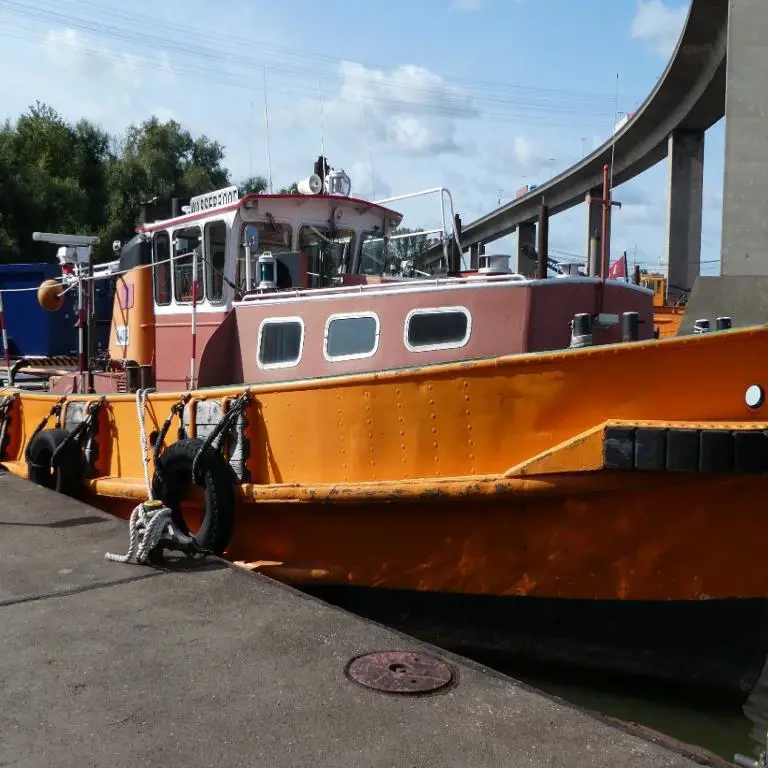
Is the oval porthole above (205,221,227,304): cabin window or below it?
below

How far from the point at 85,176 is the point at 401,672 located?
38.9 meters

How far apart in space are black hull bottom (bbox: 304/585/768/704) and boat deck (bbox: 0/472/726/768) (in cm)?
100

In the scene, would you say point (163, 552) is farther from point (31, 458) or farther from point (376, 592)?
point (31, 458)

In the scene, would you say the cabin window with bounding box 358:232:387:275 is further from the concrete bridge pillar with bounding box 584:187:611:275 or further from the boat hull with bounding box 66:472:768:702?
the boat hull with bounding box 66:472:768:702

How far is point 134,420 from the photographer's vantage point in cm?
671

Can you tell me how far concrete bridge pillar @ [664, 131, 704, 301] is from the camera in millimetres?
31219

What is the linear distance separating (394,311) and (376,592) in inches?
71.0

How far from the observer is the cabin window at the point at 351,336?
17.8ft

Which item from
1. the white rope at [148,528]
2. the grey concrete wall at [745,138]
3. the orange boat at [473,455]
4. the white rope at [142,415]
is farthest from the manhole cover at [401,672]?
the grey concrete wall at [745,138]

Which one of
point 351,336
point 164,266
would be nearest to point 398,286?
point 351,336

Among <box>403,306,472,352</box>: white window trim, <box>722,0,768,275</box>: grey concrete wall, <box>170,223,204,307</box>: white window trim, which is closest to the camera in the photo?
<box>403,306,472,352</box>: white window trim

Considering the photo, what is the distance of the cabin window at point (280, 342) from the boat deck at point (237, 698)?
1.82 meters

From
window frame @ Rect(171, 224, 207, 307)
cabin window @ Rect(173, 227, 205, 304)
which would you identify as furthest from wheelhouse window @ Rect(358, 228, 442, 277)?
cabin window @ Rect(173, 227, 205, 304)

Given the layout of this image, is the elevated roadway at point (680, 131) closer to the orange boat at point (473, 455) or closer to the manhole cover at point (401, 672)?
the orange boat at point (473, 455)
